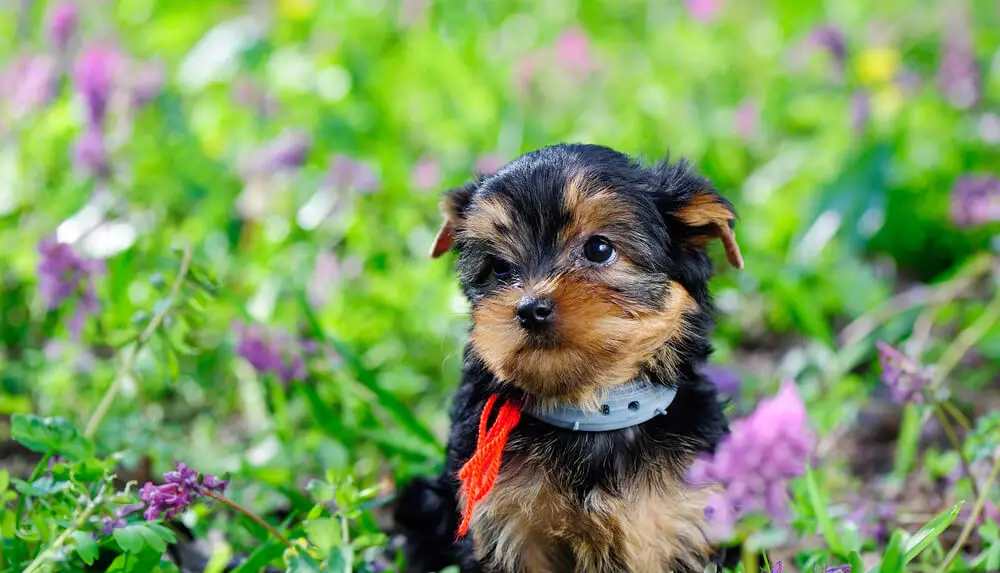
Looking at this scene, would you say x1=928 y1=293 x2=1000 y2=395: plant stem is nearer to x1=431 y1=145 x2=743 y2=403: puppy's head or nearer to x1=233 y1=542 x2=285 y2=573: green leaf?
x1=431 y1=145 x2=743 y2=403: puppy's head

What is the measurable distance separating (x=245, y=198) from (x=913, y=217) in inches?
155

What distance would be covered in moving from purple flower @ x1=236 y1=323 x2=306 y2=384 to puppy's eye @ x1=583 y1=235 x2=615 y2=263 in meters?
1.74

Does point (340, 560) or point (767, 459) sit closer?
point (767, 459)

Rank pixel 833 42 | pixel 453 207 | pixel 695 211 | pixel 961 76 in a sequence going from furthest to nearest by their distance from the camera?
pixel 961 76, pixel 833 42, pixel 453 207, pixel 695 211

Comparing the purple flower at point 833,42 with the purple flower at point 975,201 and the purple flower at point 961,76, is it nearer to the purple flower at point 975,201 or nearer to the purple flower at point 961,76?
the purple flower at point 961,76

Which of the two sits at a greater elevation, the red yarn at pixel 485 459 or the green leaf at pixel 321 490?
the red yarn at pixel 485 459

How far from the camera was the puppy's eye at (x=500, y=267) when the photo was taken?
3.16 meters

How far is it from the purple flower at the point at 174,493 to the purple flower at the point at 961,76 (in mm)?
5799

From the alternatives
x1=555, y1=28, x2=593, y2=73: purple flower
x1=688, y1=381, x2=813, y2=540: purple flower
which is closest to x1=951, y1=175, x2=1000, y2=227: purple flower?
x1=555, y1=28, x2=593, y2=73: purple flower

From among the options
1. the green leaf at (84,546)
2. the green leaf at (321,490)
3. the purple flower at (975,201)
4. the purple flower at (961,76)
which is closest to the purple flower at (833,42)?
the purple flower at (961,76)

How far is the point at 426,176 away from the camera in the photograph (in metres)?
6.03

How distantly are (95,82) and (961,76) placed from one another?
5435 millimetres

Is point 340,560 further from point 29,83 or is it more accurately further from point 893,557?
point 29,83

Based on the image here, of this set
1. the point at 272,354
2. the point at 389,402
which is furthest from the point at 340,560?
the point at 272,354
